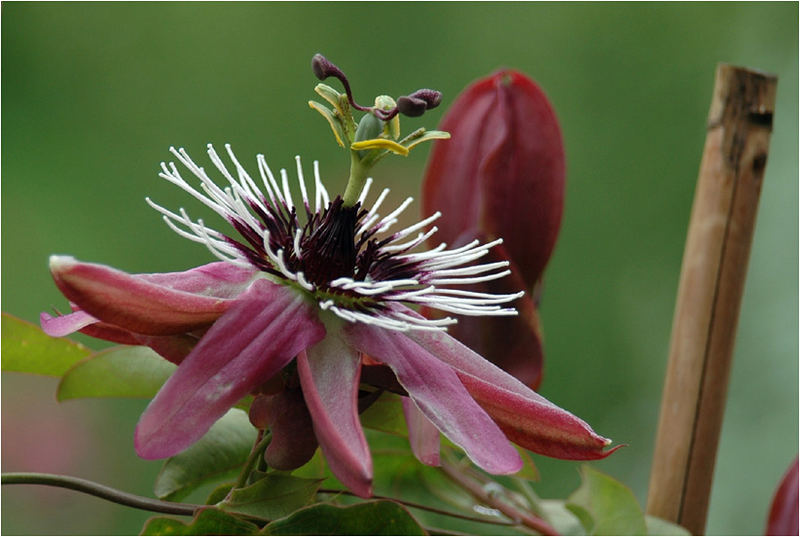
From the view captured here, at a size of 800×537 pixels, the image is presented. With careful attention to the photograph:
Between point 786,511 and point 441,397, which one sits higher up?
point 441,397

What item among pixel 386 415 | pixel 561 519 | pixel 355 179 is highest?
pixel 355 179

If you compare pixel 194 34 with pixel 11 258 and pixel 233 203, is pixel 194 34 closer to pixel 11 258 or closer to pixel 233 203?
pixel 11 258

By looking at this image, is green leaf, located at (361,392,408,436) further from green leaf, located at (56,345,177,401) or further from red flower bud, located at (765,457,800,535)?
red flower bud, located at (765,457,800,535)

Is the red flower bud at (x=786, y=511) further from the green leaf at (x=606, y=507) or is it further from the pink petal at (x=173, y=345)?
the pink petal at (x=173, y=345)

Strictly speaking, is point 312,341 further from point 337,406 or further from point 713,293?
point 713,293

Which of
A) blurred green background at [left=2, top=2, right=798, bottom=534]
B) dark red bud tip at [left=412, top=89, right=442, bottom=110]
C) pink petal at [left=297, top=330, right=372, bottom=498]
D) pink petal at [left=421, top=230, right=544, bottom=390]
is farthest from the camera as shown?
blurred green background at [left=2, top=2, right=798, bottom=534]

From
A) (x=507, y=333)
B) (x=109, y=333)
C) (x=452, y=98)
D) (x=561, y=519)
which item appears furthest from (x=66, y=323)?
(x=452, y=98)

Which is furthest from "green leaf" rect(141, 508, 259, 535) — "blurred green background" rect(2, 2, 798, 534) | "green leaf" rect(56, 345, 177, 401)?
"blurred green background" rect(2, 2, 798, 534)
